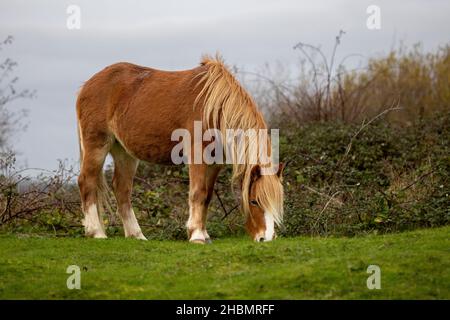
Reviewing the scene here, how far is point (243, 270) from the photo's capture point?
22.3ft

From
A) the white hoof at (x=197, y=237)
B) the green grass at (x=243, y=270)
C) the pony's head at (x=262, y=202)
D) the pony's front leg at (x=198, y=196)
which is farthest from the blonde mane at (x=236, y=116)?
the white hoof at (x=197, y=237)

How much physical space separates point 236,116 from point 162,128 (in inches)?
42.7

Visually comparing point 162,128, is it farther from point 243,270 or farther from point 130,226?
point 243,270

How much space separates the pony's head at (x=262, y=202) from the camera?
8062mm

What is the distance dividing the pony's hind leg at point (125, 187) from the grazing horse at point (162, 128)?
13 mm

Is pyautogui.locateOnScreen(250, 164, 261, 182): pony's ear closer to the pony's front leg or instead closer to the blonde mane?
the blonde mane

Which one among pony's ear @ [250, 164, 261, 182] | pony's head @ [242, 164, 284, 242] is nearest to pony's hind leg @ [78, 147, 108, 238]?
pony's head @ [242, 164, 284, 242]

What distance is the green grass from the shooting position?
20.1 feet

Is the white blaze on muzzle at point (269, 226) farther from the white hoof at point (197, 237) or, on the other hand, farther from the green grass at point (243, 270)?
the white hoof at point (197, 237)

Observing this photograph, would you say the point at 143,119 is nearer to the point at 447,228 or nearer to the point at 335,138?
the point at 447,228

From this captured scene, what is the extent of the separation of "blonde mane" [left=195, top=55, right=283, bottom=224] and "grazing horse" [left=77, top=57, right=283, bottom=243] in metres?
0.01

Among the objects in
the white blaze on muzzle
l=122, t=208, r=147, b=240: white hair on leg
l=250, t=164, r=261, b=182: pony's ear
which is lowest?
l=122, t=208, r=147, b=240: white hair on leg
